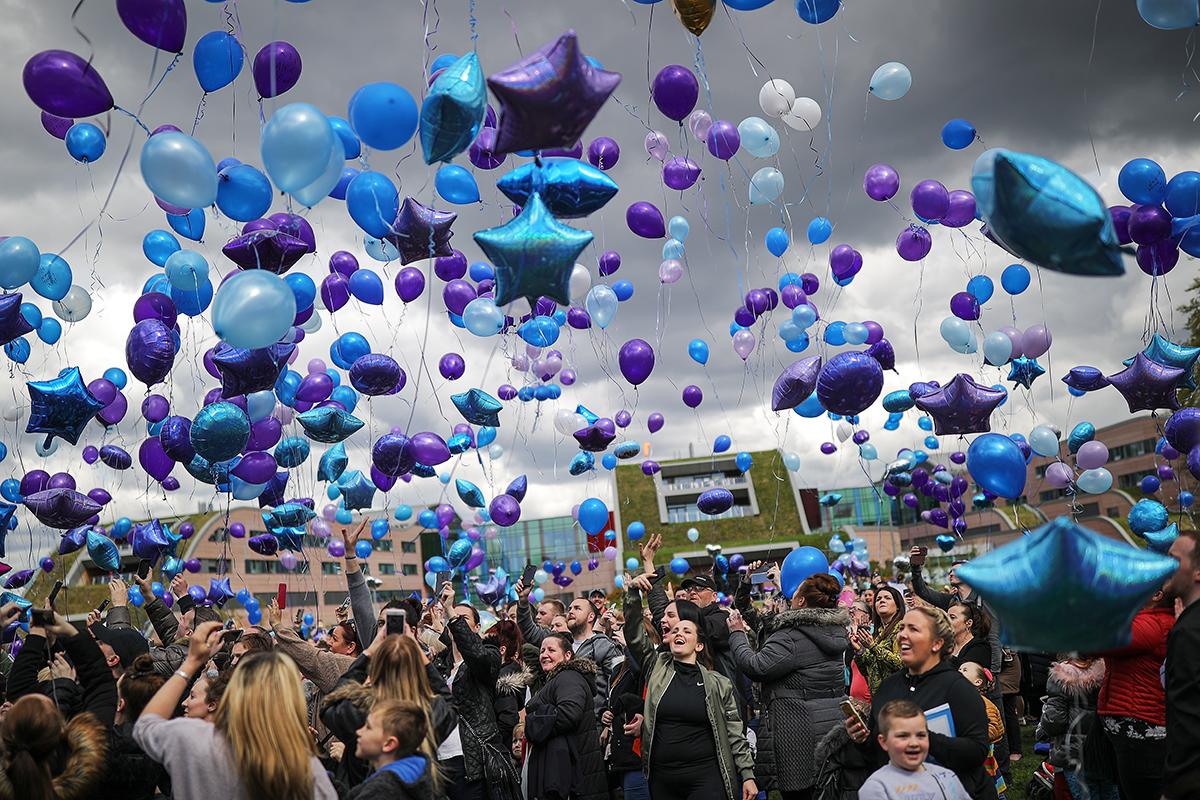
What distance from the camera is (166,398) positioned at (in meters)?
9.25

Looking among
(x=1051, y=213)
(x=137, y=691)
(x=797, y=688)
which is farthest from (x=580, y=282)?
(x=1051, y=213)

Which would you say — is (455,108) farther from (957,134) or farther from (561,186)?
(957,134)

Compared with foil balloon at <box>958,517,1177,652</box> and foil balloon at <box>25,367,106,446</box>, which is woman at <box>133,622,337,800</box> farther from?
foil balloon at <box>25,367,106,446</box>

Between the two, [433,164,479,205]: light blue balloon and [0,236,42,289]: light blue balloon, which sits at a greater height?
[433,164,479,205]: light blue balloon

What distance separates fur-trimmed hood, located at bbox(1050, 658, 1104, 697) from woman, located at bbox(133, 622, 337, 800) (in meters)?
3.98

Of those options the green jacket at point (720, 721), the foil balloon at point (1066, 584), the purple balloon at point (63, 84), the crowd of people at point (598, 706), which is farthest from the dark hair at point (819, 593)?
the purple balloon at point (63, 84)

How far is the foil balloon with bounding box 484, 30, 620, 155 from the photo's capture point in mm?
3691

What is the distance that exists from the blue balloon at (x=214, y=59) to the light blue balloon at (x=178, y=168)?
1291 mm

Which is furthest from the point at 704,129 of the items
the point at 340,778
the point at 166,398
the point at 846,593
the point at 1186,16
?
the point at 340,778

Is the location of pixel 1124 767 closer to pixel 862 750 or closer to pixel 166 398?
pixel 862 750

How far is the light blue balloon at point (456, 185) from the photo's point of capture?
21.4 ft

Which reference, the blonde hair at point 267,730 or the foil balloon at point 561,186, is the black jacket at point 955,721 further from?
the foil balloon at point 561,186

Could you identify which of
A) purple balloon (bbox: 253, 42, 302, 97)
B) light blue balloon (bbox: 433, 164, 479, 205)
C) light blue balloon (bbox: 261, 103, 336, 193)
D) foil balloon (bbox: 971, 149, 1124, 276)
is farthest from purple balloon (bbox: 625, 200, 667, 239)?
foil balloon (bbox: 971, 149, 1124, 276)

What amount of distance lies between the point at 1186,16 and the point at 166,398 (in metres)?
8.81
